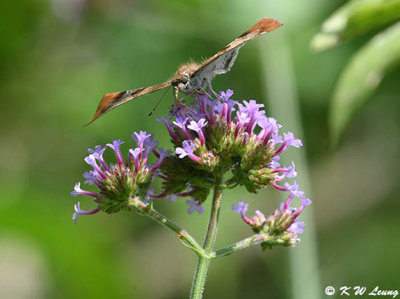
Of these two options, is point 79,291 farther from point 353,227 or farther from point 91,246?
point 353,227

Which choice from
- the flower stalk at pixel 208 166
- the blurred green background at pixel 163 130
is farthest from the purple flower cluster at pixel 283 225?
the blurred green background at pixel 163 130

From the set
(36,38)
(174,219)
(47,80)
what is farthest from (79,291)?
(36,38)

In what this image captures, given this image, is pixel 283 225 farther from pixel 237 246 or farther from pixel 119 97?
pixel 119 97

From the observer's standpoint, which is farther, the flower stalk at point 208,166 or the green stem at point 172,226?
the flower stalk at point 208,166

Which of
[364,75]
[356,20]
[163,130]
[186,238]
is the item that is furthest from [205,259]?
[163,130]

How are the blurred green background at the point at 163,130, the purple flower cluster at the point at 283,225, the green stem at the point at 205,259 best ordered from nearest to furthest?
1. the green stem at the point at 205,259
2. the purple flower cluster at the point at 283,225
3. the blurred green background at the point at 163,130

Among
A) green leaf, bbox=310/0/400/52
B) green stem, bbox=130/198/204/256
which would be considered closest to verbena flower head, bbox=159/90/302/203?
green stem, bbox=130/198/204/256

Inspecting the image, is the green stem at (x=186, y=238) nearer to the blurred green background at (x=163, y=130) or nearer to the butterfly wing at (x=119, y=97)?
the butterfly wing at (x=119, y=97)

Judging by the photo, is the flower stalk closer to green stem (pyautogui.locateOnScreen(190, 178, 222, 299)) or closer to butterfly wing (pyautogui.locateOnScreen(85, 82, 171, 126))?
green stem (pyautogui.locateOnScreen(190, 178, 222, 299))
